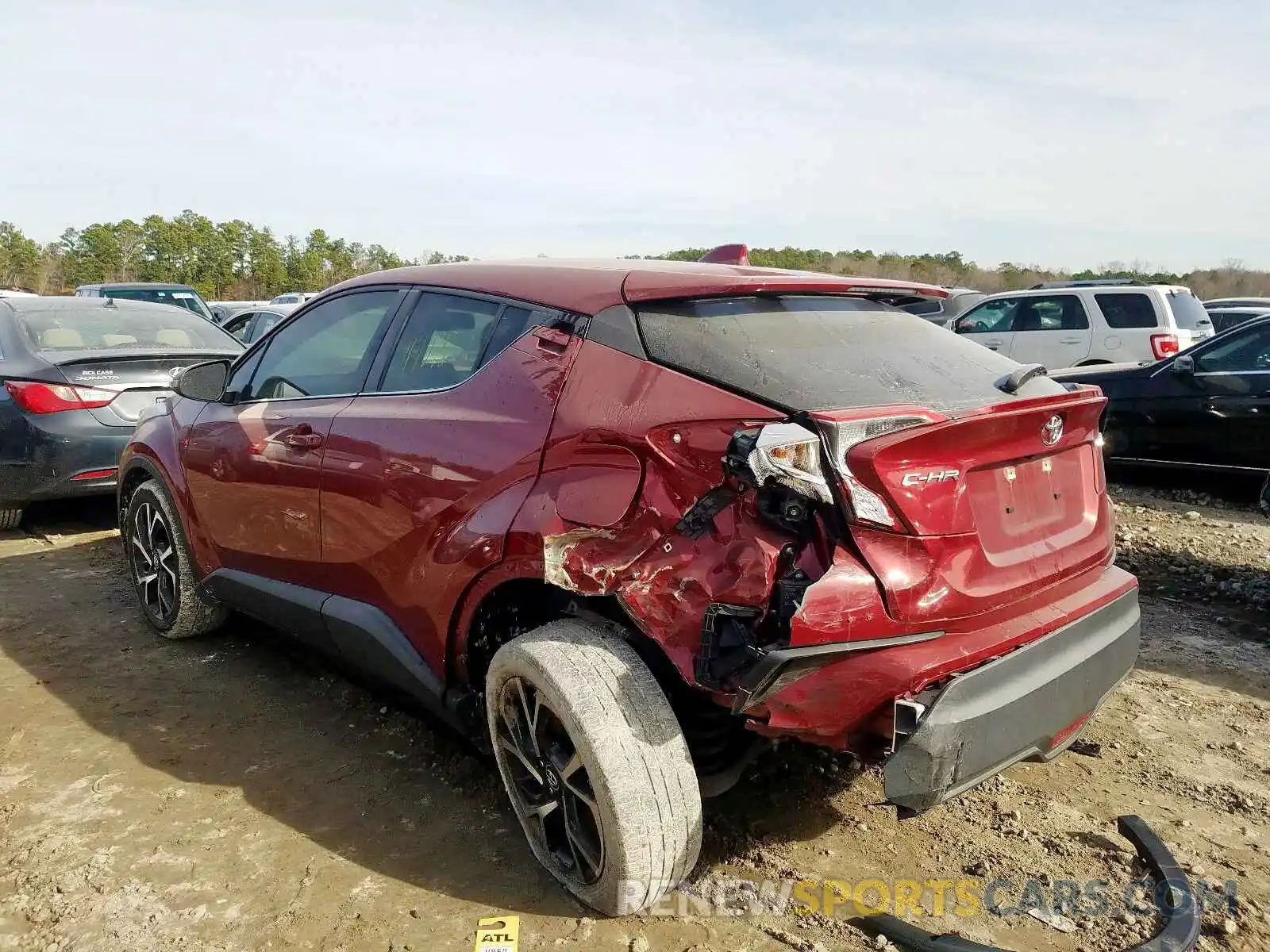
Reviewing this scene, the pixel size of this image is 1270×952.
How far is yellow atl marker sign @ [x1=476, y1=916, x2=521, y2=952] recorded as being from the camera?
224cm

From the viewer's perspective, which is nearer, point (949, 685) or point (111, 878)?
point (949, 685)

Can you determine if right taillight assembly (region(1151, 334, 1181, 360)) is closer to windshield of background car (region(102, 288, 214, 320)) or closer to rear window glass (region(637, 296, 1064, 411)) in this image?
rear window glass (region(637, 296, 1064, 411))

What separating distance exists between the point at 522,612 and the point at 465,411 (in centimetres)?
61

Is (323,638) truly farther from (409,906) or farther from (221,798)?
(409,906)

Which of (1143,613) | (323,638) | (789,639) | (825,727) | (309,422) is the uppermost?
(309,422)

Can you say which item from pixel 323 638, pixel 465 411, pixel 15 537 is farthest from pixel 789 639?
pixel 15 537

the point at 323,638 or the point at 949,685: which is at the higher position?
the point at 949,685

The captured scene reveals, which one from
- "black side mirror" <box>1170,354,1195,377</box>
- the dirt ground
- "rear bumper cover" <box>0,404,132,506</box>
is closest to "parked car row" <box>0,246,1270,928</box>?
the dirt ground

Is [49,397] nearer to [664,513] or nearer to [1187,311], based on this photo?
[664,513]

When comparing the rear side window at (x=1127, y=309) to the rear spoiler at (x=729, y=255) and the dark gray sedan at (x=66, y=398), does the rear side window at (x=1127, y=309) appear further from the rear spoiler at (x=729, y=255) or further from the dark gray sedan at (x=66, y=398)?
the dark gray sedan at (x=66, y=398)

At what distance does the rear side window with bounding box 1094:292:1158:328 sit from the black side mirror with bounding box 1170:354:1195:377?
174 inches

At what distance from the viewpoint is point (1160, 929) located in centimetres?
226

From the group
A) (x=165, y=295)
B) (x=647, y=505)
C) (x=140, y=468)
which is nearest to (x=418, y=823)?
(x=647, y=505)

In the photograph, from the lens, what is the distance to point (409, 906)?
2.39 metres
